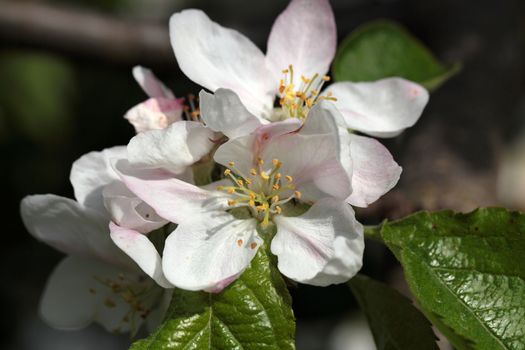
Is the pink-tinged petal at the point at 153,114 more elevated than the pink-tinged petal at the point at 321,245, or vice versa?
the pink-tinged petal at the point at 153,114

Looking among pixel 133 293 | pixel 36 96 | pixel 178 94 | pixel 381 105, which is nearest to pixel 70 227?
pixel 133 293

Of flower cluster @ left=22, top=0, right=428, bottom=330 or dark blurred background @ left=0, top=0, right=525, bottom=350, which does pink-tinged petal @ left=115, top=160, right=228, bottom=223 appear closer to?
flower cluster @ left=22, top=0, right=428, bottom=330

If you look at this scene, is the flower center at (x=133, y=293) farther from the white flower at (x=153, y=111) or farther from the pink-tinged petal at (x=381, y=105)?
the pink-tinged petal at (x=381, y=105)

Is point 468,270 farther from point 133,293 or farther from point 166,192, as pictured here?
point 133,293

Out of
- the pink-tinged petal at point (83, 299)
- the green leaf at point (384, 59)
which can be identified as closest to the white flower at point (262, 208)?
the pink-tinged petal at point (83, 299)

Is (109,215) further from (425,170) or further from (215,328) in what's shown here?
(425,170)
